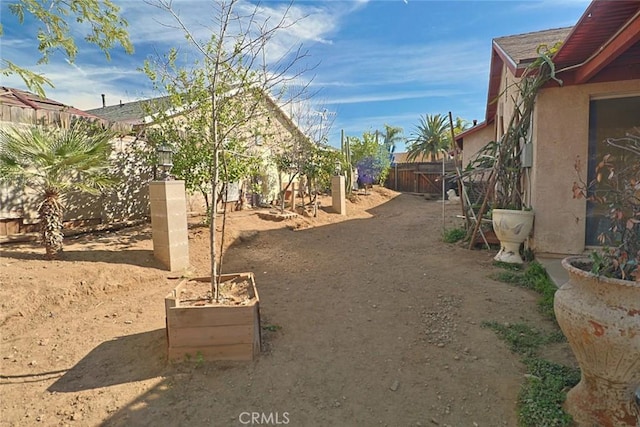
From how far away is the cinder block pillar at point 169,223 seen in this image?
207 inches

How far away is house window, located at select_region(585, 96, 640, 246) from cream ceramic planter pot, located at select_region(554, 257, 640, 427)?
367 cm

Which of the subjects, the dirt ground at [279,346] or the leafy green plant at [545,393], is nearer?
the leafy green plant at [545,393]

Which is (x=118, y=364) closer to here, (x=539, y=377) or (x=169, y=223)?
(x=169, y=223)

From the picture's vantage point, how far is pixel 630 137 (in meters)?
2.19

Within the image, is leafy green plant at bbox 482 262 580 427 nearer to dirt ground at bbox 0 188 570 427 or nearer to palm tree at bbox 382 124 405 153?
dirt ground at bbox 0 188 570 427

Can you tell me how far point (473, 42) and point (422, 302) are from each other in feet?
20.2

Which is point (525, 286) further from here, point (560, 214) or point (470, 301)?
point (560, 214)

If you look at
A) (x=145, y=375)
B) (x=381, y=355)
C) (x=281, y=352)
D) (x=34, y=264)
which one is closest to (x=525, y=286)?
(x=381, y=355)

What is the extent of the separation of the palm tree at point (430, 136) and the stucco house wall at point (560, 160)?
80.5ft

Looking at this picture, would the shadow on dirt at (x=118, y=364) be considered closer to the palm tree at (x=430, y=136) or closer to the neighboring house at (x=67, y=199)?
the neighboring house at (x=67, y=199)

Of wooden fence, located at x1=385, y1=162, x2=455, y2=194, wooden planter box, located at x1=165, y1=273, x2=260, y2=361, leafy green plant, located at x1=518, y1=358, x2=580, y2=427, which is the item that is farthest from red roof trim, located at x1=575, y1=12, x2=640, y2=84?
wooden fence, located at x1=385, y1=162, x2=455, y2=194

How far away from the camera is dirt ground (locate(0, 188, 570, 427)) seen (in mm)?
2346

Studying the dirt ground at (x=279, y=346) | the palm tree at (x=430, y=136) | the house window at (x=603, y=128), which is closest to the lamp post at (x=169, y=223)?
the dirt ground at (x=279, y=346)

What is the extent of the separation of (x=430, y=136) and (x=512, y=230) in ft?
83.4
